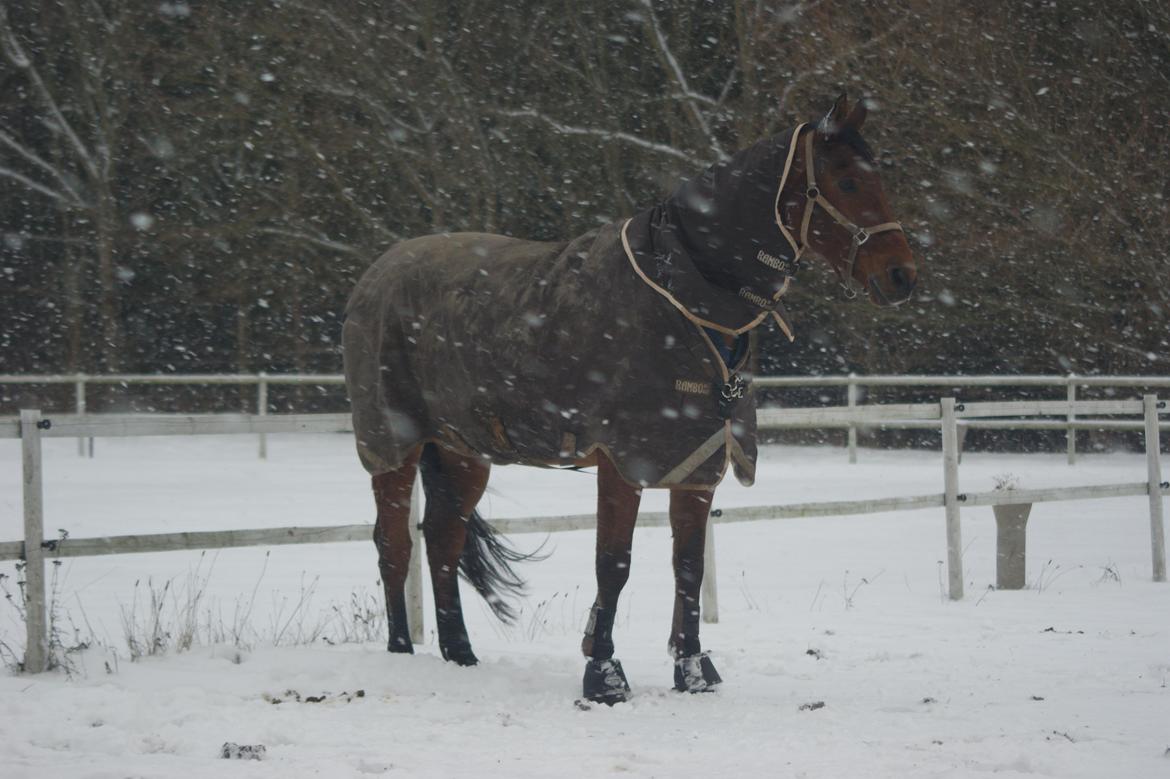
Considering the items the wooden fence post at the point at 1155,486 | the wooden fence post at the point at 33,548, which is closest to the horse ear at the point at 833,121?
the wooden fence post at the point at 33,548

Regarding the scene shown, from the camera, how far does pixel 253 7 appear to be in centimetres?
1898

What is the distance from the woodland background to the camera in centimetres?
1509

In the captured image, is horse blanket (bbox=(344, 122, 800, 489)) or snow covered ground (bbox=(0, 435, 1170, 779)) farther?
horse blanket (bbox=(344, 122, 800, 489))

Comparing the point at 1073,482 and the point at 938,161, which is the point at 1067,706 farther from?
the point at 938,161

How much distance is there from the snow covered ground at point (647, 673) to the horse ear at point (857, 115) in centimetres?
191

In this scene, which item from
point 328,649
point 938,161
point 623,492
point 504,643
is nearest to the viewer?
point 623,492

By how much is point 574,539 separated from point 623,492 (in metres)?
5.32

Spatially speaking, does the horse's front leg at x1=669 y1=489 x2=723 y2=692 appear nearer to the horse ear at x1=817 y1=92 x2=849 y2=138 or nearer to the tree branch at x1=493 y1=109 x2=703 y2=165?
the horse ear at x1=817 y1=92 x2=849 y2=138

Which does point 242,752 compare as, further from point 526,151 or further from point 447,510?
point 526,151

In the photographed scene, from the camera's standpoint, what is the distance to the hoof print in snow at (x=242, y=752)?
364cm

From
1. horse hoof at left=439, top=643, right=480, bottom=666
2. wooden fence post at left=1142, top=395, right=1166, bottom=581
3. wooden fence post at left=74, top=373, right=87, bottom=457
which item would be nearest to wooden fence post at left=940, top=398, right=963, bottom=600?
wooden fence post at left=1142, top=395, right=1166, bottom=581

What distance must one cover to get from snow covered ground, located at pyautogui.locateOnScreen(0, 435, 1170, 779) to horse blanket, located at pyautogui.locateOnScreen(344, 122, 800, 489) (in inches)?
34.8

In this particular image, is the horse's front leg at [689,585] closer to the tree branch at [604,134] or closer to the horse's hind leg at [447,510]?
the horse's hind leg at [447,510]

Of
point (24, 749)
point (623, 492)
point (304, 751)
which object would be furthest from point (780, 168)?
point (24, 749)
